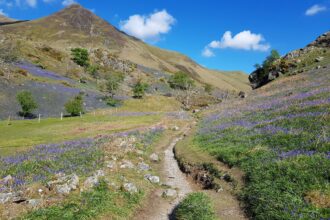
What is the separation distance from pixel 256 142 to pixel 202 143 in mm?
7770

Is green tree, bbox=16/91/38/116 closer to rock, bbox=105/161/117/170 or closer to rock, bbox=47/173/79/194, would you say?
rock, bbox=105/161/117/170

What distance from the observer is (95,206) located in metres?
14.7

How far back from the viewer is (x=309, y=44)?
343 feet

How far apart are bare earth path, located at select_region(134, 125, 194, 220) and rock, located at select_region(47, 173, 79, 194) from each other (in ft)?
12.3

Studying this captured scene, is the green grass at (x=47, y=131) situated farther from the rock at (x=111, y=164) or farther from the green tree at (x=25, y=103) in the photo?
the rock at (x=111, y=164)

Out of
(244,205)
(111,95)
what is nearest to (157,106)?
(111,95)

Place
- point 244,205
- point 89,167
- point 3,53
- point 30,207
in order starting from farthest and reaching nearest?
point 3,53 < point 89,167 < point 244,205 < point 30,207

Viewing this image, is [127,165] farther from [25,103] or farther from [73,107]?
[73,107]

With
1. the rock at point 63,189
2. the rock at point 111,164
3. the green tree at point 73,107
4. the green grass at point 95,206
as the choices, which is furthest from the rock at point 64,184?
the green tree at point 73,107

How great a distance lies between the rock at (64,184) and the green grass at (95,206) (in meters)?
0.81

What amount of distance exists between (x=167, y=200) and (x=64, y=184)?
5969 millimetres

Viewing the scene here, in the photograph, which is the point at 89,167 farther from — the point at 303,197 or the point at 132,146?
the point at 303,197

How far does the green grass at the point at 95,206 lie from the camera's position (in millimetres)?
13172

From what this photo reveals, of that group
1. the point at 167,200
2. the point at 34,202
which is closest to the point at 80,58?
the point at 167,200
